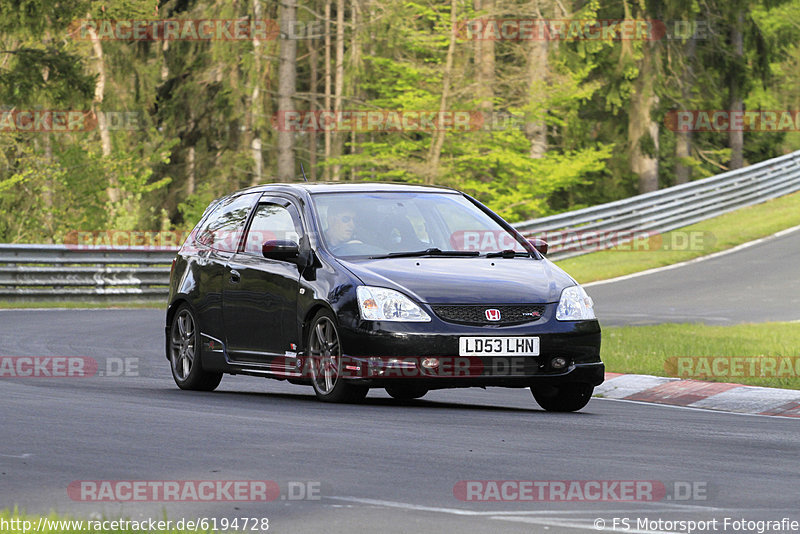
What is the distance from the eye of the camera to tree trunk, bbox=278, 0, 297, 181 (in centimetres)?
3347

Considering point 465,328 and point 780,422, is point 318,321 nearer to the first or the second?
point 465,328

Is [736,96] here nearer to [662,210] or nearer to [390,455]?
[662,210]

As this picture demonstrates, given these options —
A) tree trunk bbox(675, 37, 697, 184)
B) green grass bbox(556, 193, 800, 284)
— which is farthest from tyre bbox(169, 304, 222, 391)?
tree trunk bbox(675, 37, 697, 184)

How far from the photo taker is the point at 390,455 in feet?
26.0

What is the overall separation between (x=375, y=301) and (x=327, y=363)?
71 cm

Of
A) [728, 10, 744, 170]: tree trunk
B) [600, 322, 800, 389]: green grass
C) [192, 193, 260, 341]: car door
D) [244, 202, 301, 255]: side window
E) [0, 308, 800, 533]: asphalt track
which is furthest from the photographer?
[728, 10, 744, 170]: tree trunk

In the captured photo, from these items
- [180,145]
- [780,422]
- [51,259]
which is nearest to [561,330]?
[780,422]

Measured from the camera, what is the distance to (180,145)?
155ft

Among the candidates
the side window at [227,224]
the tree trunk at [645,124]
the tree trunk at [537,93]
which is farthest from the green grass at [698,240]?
the side window at [227,224]

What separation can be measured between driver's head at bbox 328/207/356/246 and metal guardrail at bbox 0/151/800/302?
48.2ft

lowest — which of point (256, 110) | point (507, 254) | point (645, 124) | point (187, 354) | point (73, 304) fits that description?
point (73, 304)

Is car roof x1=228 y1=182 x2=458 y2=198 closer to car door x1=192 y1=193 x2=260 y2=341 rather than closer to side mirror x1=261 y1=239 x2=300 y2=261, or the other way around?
car door x1=192 y1=193 x2=260 y2=341

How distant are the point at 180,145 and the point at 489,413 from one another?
37.7 metres

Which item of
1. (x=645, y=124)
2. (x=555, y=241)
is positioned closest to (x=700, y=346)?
(x=555, y=241)
